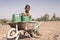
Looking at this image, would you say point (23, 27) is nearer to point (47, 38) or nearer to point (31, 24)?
point (31, 24)

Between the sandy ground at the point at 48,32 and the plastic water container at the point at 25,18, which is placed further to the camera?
the sandy ground at the point at 48,32

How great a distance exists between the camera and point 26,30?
9062 mm

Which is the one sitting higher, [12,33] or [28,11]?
[28,11]

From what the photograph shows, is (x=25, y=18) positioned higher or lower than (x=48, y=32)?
higher

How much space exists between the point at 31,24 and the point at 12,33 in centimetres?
81

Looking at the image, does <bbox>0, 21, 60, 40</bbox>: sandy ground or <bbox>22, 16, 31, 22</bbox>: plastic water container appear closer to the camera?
<bbox>22, 16, 31, 22</bbox>: plastic water container

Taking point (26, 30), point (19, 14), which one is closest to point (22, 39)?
point (26, 30)

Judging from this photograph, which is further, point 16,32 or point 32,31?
point 32,31

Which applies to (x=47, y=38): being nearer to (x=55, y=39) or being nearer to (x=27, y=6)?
(x=55, y=39)

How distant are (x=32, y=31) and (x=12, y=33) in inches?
39.0

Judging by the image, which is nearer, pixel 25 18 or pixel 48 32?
pixel 25 18

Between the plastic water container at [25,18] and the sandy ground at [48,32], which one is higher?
the plastic water container at [25,18]

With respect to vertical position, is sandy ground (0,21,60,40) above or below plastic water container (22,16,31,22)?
below

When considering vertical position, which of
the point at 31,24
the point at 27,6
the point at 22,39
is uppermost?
the point at 27,6
